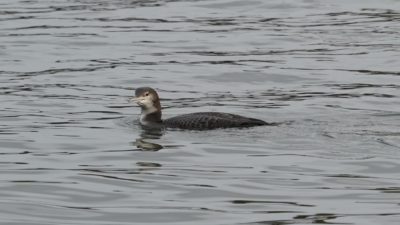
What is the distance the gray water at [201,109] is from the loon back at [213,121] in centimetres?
12

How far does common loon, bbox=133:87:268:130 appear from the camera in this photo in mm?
17719

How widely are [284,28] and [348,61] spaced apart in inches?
166

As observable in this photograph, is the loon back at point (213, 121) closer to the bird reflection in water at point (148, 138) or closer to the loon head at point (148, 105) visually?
the bird reflection in water at point (148, 138)

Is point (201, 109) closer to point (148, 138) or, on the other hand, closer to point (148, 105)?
point (148, 105)

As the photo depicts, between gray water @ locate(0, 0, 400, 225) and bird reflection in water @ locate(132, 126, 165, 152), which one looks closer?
gray water @ locate(0, 0, 400, 225)

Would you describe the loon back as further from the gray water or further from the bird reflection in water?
the bird reflection in water

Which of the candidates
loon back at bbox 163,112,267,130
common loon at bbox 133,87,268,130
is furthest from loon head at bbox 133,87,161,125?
loon back at bbox 163,112,267,130

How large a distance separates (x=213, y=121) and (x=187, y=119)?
42 cm

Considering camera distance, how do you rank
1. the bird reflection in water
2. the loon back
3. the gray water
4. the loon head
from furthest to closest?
1. the loon head
2. the loon back
3. the bird reflection in water
4. the gray water

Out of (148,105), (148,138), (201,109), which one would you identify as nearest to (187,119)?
(148,138)

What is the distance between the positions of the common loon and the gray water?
13 cm

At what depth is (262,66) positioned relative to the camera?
2392 cm

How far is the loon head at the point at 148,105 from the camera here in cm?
1866

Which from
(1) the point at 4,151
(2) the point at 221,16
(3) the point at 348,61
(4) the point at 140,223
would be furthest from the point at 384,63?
(4) the point at 140,223
